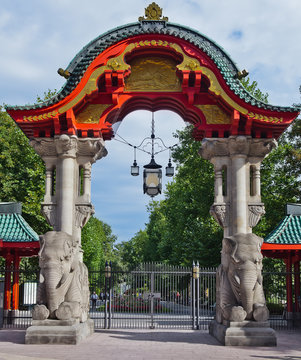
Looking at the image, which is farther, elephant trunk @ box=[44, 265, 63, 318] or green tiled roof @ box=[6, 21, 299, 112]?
green tiled roof @ box=[6, 21, 299, 112]

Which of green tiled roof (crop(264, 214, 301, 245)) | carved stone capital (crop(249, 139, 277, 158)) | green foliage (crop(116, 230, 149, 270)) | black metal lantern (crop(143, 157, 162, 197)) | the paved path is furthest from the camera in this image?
green foliage (crop(116, 230, 149, 270))

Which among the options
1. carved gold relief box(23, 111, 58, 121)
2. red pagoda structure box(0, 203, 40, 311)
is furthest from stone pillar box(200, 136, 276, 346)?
red pagoda structure box(0, 203, 40, 311)

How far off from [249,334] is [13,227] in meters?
10.4

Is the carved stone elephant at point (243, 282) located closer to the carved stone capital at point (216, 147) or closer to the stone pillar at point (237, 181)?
the stone pillar at point (237, 181)

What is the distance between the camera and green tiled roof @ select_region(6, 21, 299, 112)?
1342cm

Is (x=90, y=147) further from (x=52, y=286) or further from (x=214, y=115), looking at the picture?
(x=52, y=286)

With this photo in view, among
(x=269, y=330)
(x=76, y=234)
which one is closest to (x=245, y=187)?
A: (x=269, y=330)

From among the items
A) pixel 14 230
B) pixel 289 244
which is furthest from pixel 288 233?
pixel 14 230

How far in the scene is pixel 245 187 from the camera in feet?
44.5

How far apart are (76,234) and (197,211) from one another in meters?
20.4

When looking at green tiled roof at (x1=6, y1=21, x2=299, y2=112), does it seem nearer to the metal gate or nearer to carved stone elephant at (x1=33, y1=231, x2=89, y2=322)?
carved stone elephant at (x1=33, y1=231, x2=89, y2=322)

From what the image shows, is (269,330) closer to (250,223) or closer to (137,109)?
(250,223)

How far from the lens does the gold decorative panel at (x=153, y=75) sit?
14.3 meters

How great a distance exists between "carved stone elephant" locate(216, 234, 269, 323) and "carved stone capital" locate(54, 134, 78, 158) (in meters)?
5.16
